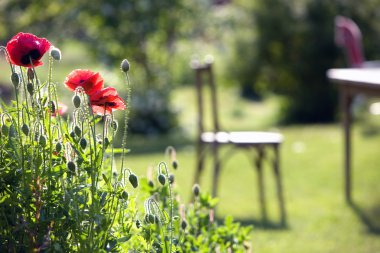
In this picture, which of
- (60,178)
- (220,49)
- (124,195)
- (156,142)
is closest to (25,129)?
(60,178)

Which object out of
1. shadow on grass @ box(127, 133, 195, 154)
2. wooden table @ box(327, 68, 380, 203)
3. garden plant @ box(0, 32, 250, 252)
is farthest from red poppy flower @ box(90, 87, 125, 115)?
shadow on grass @ box(127, 133, 195, 154)

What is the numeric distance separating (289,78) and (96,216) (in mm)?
11453

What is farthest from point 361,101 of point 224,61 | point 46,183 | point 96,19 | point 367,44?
point 46,183

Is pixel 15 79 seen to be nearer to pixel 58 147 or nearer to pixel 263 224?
pixel 58 147

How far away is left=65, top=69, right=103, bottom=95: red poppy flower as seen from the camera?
2.17 m

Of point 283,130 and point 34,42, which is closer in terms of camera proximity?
point 34,42

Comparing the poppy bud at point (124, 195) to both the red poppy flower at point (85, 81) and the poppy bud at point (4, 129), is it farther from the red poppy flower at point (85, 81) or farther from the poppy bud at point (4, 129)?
the poppy bud at point (4, 129)

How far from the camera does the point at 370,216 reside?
6000mm

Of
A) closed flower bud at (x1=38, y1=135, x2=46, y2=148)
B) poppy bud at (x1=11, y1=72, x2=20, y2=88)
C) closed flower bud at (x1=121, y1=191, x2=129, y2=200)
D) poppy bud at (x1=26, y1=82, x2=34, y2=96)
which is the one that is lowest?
closed flower bud at (x1=121, y1=191, x2=129, y2=200)

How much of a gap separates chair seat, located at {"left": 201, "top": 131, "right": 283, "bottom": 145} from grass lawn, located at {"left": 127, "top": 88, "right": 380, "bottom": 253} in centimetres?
61

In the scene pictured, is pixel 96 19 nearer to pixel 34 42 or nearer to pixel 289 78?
pixel 289 78

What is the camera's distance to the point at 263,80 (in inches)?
547

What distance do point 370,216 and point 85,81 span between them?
424cm

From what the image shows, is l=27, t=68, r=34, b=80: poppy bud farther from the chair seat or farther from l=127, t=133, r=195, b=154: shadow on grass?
l=127, t=133, r=195, b=154: shadow on grass
